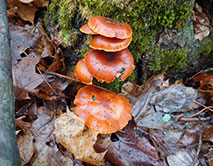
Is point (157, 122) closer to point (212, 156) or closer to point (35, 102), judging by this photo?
point (212, 156)

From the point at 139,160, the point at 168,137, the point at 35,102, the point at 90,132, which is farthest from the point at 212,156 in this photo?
the point at 35,102

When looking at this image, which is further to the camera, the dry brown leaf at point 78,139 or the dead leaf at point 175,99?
the dead leaf at point 175,99

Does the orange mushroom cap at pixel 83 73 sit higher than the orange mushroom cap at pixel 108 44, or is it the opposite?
the orange mushroom cap at pixel 108 44

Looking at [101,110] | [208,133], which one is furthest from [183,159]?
[101,110]

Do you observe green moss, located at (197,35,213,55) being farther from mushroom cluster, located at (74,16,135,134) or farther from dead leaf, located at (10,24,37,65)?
dead leaf, located at (10,24,37,65)

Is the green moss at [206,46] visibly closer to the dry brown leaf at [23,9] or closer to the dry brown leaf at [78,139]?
the dry brown leaf at [78,139]

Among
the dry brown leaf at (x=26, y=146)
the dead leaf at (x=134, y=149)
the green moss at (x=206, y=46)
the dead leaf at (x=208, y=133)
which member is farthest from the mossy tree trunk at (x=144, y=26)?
the dry brown leaf at (x=26, y=146)
